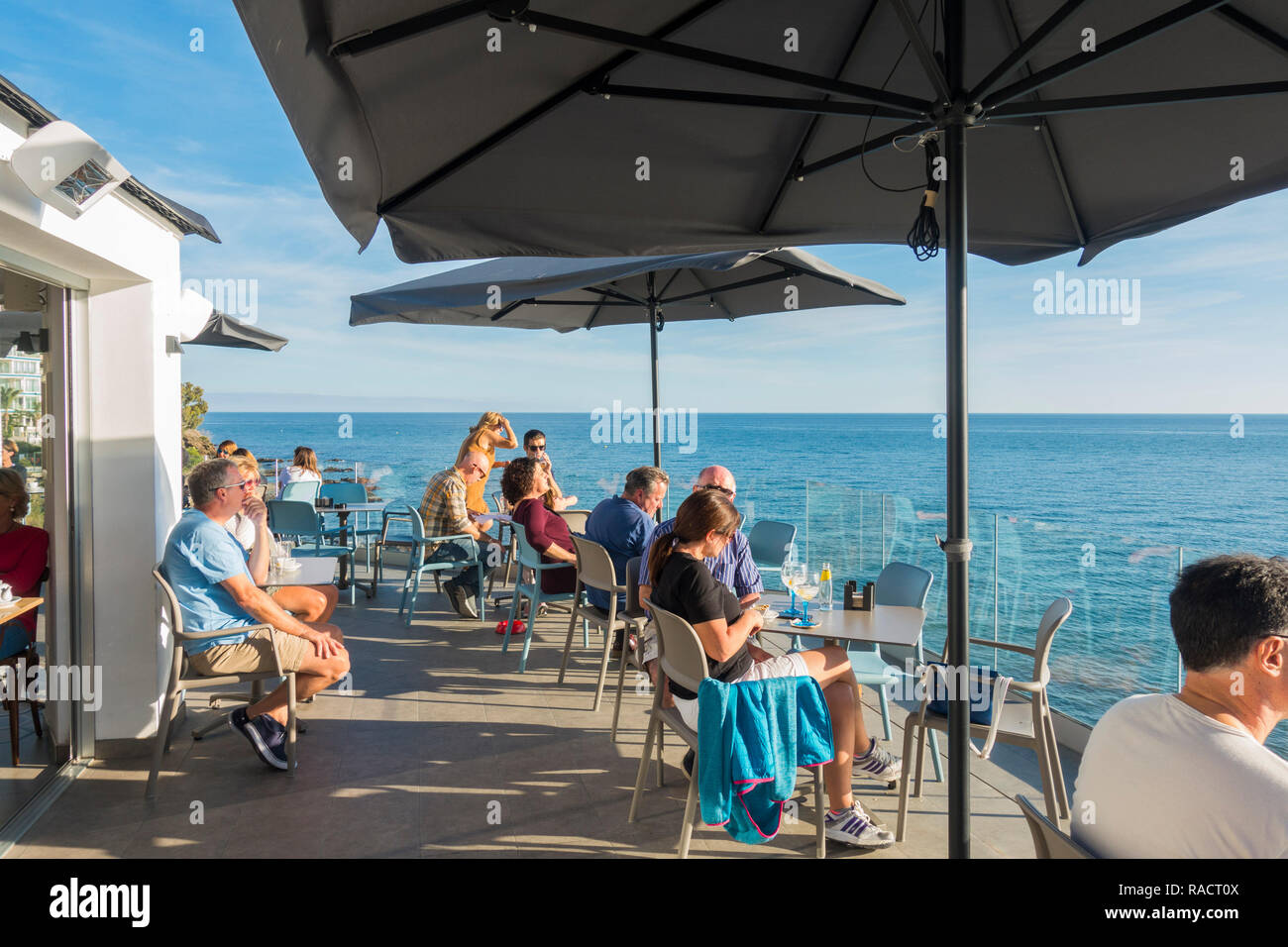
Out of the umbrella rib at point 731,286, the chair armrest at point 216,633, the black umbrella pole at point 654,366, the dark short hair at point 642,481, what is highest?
the umbrella rib at point 731,286

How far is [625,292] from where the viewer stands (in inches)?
243

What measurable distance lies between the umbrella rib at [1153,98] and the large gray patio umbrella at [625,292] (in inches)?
83.9

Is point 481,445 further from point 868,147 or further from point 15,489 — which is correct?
point 868,147

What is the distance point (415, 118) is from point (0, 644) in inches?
122

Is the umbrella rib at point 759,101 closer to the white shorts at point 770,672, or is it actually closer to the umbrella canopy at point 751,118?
the umbrella canopy at point 751,118

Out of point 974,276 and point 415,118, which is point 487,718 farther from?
point 974,276

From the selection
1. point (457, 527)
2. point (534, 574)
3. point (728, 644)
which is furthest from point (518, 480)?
point (728, 644)

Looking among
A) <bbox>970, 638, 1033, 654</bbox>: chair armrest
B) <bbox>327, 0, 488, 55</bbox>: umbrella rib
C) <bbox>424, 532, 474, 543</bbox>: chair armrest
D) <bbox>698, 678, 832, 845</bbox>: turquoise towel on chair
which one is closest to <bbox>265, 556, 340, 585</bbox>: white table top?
<bbox>424, 532, 474, 543</bbox>: chair armrest

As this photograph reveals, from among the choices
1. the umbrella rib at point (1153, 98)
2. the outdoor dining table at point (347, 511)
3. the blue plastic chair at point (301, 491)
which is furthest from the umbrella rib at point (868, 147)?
the blue plastic chair at point (301, 491)

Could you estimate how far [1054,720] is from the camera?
4.23 meters

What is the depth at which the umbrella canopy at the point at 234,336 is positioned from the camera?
803 cm

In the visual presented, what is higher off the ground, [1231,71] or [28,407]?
[1231,71]

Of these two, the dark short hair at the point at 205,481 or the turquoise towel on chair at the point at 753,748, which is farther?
the dark short hair at the point at 205,481

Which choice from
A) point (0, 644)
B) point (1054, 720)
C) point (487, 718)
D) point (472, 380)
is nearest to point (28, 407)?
point (0, 644)
